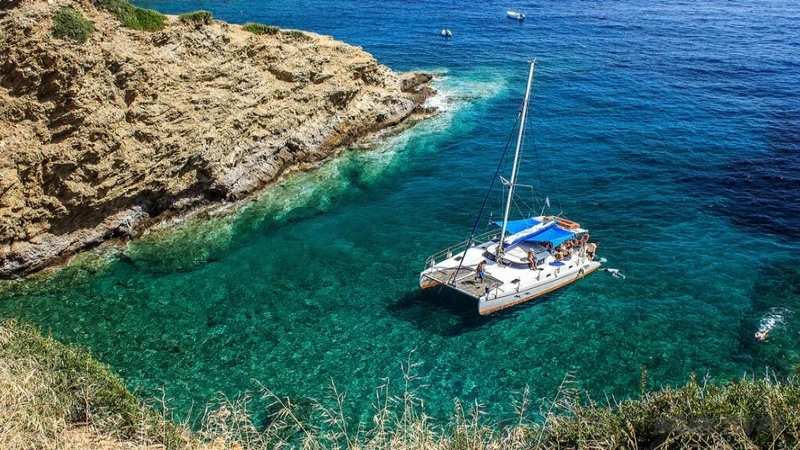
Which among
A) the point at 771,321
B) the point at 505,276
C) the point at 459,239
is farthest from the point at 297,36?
the point at 771,321

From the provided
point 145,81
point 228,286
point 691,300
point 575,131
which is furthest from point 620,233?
point 145,81

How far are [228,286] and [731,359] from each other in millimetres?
24653

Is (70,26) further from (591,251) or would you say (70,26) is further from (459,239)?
(591,251)

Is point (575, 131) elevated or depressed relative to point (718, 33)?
depressed

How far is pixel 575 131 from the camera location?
49.3 m

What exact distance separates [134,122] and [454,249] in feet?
65.9

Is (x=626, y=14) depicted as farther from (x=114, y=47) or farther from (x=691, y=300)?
(x=114, y=47)

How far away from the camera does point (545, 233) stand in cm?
3259

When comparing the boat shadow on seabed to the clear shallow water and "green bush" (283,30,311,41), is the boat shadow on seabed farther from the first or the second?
"green bush" (283,30,311,41)

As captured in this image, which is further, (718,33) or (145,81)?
(718,33)

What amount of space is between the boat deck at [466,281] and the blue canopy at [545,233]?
14.8 ft

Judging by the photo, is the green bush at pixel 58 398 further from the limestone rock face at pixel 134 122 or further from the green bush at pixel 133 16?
the green bush at pixel 133 16

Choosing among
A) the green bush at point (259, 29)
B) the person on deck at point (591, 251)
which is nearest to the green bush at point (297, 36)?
the green bush at point (259, 29)

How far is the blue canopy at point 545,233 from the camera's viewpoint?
32.2 metres
